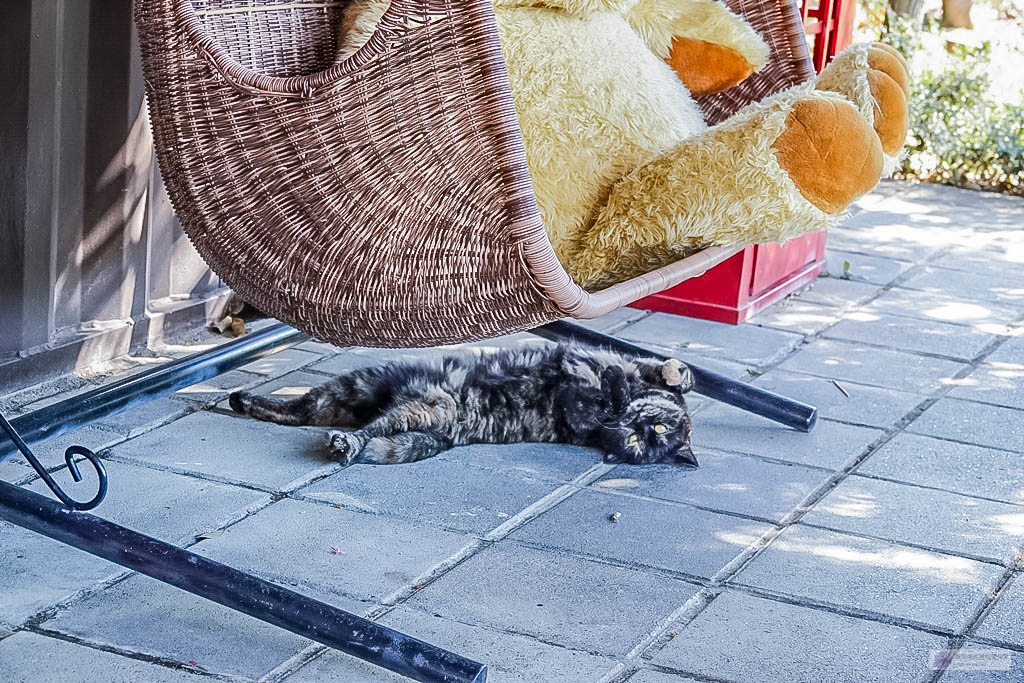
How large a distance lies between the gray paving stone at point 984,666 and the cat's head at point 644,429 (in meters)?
0.81

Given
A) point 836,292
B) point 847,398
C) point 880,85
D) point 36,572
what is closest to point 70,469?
point 36,572

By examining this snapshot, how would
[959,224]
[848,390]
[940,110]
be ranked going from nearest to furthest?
1. [848,390]
2. [959,224]
3. [940,110]

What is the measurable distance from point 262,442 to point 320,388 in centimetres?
19

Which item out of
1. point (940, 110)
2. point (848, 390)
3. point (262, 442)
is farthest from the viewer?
point (940, 110)

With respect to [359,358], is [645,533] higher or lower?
lower

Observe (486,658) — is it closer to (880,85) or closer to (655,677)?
(655,677)

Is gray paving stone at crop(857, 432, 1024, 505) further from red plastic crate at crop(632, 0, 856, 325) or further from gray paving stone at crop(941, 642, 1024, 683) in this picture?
red plastic crate at crop(632, 0, 856, 325)

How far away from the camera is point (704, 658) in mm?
1848

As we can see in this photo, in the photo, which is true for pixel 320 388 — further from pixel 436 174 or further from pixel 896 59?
pixel 896 59

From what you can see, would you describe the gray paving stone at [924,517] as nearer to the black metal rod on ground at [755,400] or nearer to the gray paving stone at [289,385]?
the black metal rod on ground at [755,400]

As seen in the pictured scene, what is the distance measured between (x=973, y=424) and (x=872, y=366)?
0.44 metres

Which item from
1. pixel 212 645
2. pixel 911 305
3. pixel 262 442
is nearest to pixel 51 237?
pixel 262 442

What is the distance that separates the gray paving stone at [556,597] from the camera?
1.91m

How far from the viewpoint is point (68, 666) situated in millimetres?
1714
